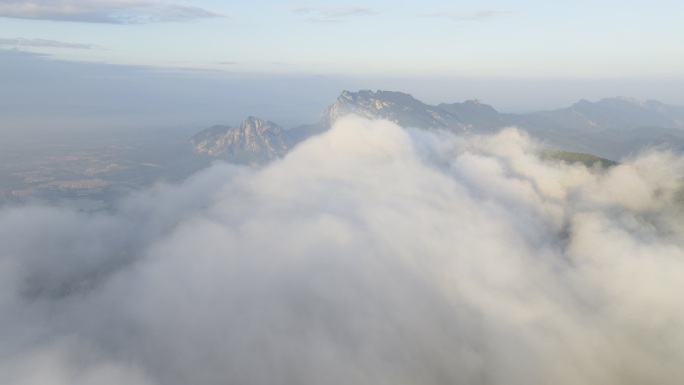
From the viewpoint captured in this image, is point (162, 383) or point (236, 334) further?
point (236, 334)

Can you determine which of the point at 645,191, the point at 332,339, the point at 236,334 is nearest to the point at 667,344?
the point at 332,339

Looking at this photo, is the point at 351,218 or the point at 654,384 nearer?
Result: the point at 654,384

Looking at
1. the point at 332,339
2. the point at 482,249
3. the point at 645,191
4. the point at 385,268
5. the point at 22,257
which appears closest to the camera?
the point at 332,339

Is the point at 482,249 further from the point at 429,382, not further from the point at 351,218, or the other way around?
the point at 429,382

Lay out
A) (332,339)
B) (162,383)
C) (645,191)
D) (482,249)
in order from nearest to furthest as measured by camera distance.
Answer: (162,383) → (332,339) → (482,249) → (645,191)

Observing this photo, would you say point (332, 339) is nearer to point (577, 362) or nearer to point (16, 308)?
point (577, 362)

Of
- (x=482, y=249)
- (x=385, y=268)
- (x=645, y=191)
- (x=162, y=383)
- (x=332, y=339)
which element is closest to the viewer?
(x=162, y=383)

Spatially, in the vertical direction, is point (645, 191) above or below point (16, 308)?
above

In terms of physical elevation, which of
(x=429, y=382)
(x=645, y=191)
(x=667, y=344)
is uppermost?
(x=645, y=191)

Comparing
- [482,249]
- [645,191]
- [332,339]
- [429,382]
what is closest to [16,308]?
[332,339]
